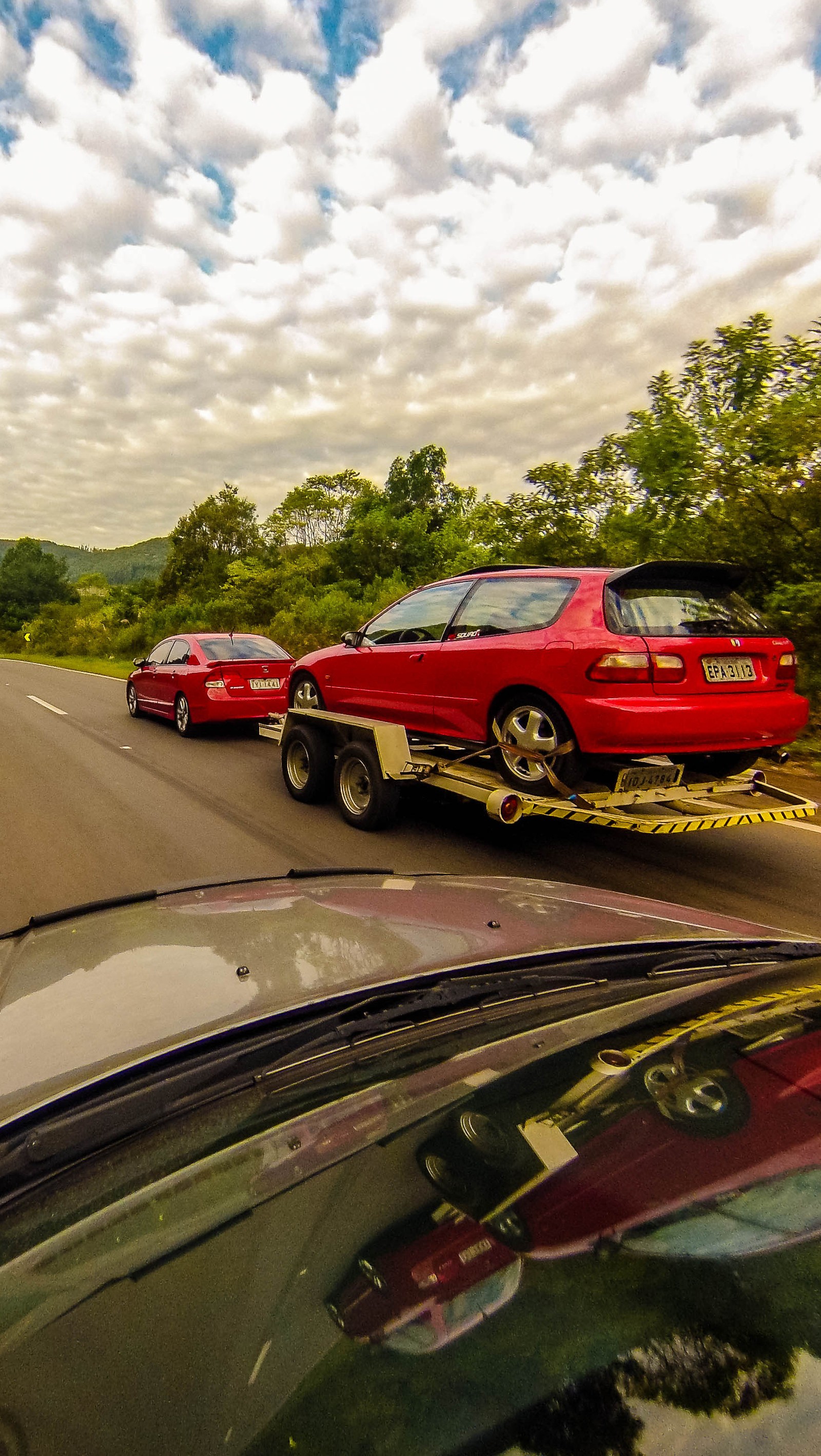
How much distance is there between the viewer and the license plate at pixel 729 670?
4465 millimetres

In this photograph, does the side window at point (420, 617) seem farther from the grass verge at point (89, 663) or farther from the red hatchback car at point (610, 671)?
the grass verge at point (89, 663)

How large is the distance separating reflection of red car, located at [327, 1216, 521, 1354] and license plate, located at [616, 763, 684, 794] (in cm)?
365

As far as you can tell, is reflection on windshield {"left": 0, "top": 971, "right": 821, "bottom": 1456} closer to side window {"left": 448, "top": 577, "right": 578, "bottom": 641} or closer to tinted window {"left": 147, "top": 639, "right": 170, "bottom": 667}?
side window {"left": 448, "top": 577, "right": 578, "bottom": 641}

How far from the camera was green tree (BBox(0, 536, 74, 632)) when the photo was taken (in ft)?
329

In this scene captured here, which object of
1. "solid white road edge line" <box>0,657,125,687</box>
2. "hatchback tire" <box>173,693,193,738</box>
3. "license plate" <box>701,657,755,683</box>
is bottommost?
"solid white road edge line" <box>0,657,125,687</box>

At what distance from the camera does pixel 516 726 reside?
16.1 feet

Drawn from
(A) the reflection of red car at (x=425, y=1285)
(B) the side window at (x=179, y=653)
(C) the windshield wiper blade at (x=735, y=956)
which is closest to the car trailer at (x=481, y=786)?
(C) the windshield wiper blade at (x=735, y=956)

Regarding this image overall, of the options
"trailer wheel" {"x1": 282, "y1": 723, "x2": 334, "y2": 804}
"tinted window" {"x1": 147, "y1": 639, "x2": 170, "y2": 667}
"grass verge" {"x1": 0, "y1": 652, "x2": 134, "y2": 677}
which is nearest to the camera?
"trailer wheel" {"x1": 282, "y1": 723, "x2": 334, "y2": 804}

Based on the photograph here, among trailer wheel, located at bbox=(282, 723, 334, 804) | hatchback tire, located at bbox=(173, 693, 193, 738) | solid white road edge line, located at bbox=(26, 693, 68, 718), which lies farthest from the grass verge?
trailer wheel, located at bbox=(282, 723, 334, 804)

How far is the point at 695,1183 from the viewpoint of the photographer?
1089mm

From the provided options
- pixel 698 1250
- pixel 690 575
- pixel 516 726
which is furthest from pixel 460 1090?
pixel 690 575

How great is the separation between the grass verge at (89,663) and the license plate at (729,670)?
23017mm

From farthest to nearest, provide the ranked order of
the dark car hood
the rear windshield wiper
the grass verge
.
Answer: the grass verge, the dark car hood, the rear windshield wiper

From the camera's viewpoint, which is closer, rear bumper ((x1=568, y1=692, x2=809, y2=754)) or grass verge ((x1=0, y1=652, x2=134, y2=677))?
rear bumper ((x1=568, y1=692, x2=809, y2=754))
